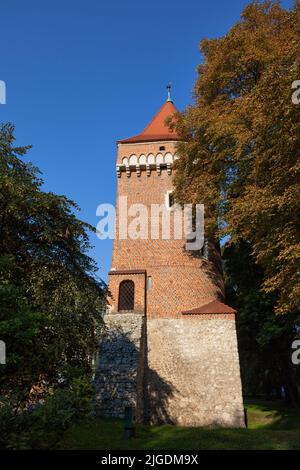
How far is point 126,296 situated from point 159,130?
9.99m

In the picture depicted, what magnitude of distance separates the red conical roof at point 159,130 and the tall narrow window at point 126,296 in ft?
25.8

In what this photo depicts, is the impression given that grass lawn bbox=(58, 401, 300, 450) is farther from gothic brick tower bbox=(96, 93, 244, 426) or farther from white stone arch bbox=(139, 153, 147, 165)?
white stone arch bbox=(139, 153, 147, 165)

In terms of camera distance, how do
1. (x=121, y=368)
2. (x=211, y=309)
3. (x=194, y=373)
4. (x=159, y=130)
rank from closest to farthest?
(x=121, y=368)
(x=194, y=373)
(x=211, y=309)
(x=159, y=130)

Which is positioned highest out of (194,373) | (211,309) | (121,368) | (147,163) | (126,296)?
(147,163)

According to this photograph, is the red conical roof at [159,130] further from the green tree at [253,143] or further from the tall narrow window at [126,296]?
the tall narrow window at [126,296]

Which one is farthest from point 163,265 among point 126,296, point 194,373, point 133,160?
point 133,160

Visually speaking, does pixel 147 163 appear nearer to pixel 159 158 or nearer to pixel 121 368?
pixel 159 158

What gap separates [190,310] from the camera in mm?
17719

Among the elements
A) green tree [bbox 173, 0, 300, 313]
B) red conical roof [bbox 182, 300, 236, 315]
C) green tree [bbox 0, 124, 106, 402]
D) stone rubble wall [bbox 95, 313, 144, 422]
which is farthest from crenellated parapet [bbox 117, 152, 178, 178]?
green tree [bbox 0, 124, 106, 402]

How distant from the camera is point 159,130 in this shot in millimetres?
23281

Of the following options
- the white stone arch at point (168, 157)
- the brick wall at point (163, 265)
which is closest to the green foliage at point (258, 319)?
the brick wall at point (163, 265)

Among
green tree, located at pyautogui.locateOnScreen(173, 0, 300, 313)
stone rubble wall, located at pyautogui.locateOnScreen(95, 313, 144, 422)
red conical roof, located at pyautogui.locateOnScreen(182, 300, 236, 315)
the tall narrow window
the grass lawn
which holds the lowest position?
the grass lawn

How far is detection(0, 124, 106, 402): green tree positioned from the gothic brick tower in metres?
3.98

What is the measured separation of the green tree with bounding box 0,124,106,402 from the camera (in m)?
9.93
